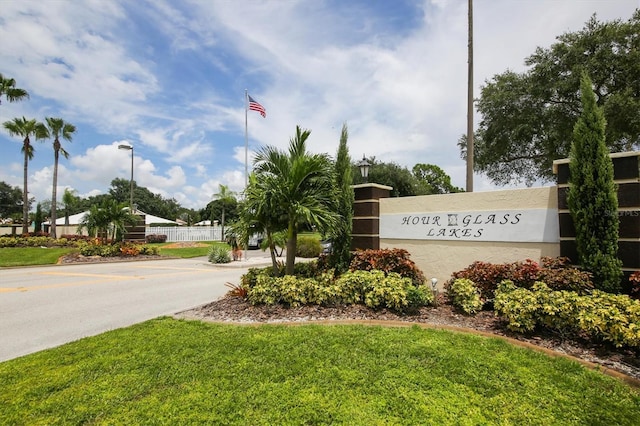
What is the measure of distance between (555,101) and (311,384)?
16.9 m

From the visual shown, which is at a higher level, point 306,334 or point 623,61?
point 623,61

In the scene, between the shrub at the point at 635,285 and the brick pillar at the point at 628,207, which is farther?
the brick pillar at the point at 628,207

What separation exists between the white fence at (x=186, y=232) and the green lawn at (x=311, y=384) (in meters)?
28.0

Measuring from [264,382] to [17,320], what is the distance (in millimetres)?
5584

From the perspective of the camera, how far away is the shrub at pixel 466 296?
5094 mm

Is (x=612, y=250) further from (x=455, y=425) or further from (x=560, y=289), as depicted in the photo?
(x=455, y=425)

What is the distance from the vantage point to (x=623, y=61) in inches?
507

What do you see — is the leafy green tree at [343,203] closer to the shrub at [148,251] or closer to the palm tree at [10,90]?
the shrub at [148,251]

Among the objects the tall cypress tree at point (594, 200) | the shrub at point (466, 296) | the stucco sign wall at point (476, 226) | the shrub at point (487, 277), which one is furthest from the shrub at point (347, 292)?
the tall cypress tree at point (594, 200)

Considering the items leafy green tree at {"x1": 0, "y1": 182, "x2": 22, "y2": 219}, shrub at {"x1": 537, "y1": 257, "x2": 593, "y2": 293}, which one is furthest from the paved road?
leafy green tree at {"x1": 0, "y1": 182, "x2": 22, "y2": 219}

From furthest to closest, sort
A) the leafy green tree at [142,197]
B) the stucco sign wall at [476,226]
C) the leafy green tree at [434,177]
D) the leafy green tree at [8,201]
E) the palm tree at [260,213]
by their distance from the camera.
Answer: the leafy green tree at [142,197] → the leafy green tree at [8,201] → the leafy green tree at [434,177] → the palm tree at [260,213] → the stucco sign wall at [476,226]

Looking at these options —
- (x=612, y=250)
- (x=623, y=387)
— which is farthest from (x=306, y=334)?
(x=612, y=250)

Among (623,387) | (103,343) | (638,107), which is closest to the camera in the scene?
(623,387)

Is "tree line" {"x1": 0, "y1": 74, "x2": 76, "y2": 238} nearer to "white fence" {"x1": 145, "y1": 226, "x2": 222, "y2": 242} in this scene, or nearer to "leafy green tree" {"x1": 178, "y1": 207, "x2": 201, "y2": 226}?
"white fence" {"x1": 145, "y1": 226, "x2": 222, "y2": 242}
